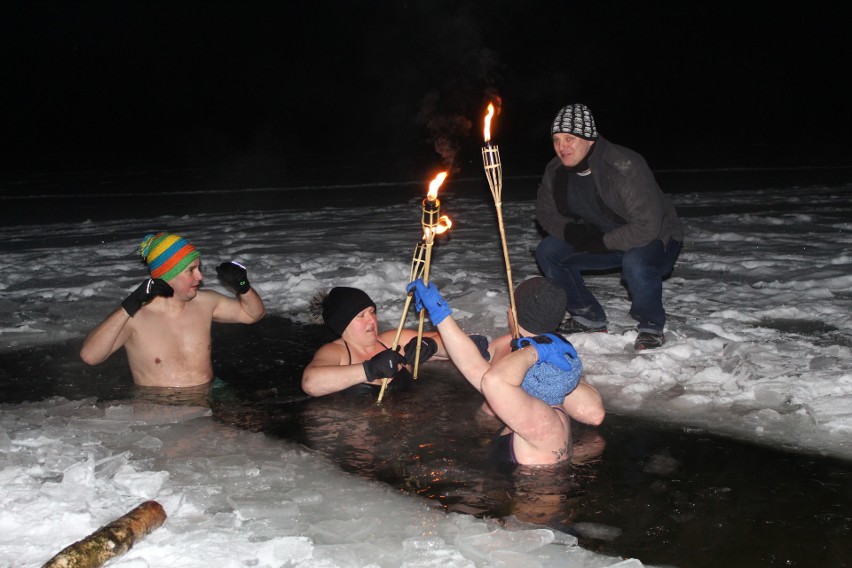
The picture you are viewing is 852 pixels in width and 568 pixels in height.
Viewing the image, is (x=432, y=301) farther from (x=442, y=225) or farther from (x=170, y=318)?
(x=170, y=318)

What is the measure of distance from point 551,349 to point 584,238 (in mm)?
2180

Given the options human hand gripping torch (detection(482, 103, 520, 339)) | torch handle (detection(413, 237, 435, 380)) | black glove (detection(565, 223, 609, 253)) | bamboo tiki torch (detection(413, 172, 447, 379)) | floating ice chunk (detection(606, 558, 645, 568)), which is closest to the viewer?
floating ice chunk (detection(606, 558, 645, 568))

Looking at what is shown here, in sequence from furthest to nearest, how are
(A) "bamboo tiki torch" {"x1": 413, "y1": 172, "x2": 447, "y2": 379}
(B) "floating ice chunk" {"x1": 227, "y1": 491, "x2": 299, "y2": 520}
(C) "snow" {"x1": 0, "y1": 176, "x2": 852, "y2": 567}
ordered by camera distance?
(A) "bamboo tiki torch" {"x1": 413, "y1": 172, "x2": 447, "y2": 379} → (B) "floating ice chunk" {"x1": 227, "y1": 491, "x2": 299, "y2": 520} → (C) "snow" {"x1": 0, "y1": 176, "x2": 852, "y2": 567}

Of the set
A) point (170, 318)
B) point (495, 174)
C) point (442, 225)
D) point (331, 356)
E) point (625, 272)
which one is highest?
point (495, 174)

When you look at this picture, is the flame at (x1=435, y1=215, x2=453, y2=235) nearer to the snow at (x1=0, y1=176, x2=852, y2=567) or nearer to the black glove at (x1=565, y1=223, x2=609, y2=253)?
the snow at (x1=0, y1=176, x2=852, y2=567)

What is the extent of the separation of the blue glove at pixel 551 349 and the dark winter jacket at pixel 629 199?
72.7 inches

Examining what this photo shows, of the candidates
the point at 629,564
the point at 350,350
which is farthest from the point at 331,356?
the point at 629,564

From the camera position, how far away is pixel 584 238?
226 inches

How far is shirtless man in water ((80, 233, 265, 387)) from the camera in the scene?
4770mm

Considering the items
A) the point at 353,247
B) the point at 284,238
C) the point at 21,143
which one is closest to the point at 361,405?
the point at 353,247

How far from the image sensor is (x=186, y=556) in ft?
10.1

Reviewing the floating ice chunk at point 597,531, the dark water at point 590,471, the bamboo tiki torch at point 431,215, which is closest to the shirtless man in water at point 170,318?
the dark water at point 590,471

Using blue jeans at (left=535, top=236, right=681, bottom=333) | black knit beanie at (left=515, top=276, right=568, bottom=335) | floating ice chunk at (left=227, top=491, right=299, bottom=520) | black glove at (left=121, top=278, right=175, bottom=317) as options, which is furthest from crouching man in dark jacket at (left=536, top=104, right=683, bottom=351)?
floating ice chunk at (left=227, top=491, right=299, bottom=520)

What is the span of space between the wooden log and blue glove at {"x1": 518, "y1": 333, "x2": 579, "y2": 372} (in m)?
1.79
